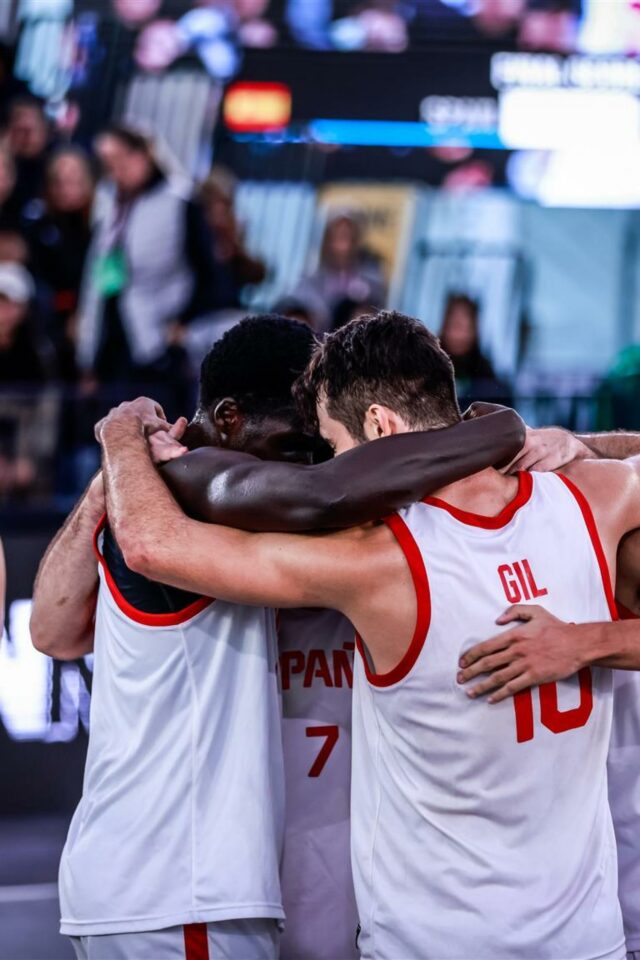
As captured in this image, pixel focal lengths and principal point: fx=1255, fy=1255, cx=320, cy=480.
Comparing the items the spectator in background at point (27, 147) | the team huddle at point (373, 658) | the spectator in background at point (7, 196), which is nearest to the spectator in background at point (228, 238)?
the spectator in background at point (27, 147)

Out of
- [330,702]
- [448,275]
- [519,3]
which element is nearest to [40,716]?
[330,702]

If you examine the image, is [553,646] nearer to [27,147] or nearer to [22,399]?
[22,399]

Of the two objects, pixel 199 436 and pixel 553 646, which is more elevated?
pixel 199 436

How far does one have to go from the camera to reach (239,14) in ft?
32.5

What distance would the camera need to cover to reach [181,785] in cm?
240

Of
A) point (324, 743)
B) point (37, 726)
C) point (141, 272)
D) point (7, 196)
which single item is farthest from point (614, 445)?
point (7, 196)

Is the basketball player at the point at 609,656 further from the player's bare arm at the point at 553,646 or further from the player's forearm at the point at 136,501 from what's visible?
the player's forearm at the point at 136,501

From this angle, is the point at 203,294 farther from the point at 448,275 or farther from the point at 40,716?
the point at 40,716

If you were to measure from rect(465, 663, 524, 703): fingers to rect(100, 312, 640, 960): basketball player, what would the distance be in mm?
30

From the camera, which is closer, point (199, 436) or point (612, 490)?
point (612, 490)

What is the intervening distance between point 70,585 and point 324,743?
640mm

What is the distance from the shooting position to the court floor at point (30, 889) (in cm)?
428

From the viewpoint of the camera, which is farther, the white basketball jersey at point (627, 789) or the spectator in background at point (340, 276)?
the spectator in background at point (340, 276)

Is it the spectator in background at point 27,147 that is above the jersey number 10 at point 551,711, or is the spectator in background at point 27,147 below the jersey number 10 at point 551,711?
above
